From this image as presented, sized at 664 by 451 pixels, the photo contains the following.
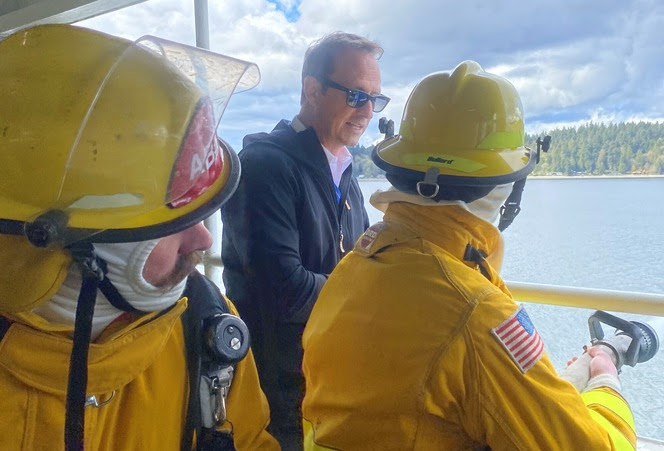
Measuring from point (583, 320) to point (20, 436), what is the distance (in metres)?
1.78

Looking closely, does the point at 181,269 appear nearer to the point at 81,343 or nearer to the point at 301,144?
the point at 81,343

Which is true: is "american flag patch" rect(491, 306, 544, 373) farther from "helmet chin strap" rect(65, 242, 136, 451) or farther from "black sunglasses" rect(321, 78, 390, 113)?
"black sunglasses" rect(321, 78, 390, 113)

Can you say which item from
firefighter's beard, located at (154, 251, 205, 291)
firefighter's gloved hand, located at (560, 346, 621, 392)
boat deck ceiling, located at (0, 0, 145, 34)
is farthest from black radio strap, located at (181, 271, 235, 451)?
boat deck ceiling, located at (0, 0, 145, 34)

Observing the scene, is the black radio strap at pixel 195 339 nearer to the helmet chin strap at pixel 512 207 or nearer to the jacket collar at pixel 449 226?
the jacket collar at pixel 449 226

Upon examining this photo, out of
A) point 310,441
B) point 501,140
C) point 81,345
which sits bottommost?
point 310,441

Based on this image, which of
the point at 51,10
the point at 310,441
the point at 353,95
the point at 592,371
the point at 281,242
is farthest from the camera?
the point at 51,10

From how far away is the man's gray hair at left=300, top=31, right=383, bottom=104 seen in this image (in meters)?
2.09

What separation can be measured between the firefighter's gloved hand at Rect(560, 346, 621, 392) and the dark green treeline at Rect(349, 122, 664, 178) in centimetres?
81

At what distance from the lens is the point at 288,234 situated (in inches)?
71.8

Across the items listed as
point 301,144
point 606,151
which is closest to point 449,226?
point 301,144

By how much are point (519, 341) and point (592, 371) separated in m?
0.46

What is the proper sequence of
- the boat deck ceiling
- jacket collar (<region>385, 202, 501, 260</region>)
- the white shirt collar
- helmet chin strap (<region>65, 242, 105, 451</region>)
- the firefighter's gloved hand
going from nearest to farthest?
1. helmet chin strap (<region>65, 242, 105, 451</region>)
2. jacket collar (<region>385, 202, 501, 260</region>)
3. the firefighter's gloved hand
4. the white shirt collar
5. the boat deck ceiling

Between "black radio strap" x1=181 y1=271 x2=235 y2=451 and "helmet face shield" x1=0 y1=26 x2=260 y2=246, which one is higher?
"helmet face shield" x1=0 y1=26 x2=260 y2=246

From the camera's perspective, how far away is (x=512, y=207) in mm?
1308
